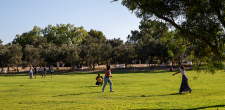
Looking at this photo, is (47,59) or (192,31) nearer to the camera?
(192,31)

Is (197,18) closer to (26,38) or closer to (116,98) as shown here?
(116,98)

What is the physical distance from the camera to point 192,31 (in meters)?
11.8

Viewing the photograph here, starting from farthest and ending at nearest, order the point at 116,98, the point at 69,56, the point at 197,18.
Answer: the point at 69,56 → the point at 116,98 → the point at 197,18

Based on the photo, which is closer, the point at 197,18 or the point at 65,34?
the point at 197,18

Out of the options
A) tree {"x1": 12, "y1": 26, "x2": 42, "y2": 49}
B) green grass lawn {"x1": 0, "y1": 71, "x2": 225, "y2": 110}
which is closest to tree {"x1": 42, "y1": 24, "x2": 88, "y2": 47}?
tree {"x1": 12, "y1": 26, "x2": 42, "y2": 49}

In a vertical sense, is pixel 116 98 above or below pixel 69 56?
below

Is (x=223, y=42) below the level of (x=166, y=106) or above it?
above

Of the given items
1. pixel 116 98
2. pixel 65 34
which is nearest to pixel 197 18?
pixel 116 98

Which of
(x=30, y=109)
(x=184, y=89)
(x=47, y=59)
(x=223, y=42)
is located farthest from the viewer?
(x=47, y=59)

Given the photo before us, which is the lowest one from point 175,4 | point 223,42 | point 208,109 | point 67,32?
point 208,109

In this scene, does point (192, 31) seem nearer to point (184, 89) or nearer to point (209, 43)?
point (209, 43)

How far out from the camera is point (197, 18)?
11500 millimetres

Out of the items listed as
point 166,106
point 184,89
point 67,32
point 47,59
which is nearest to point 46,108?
point 166,106

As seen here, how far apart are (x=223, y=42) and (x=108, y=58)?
66.2 meters
